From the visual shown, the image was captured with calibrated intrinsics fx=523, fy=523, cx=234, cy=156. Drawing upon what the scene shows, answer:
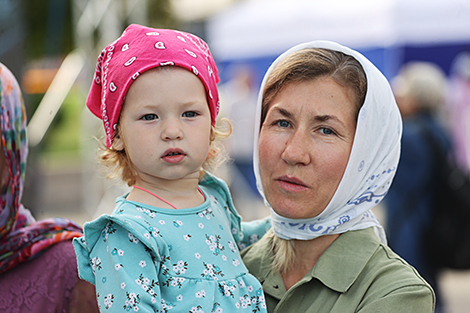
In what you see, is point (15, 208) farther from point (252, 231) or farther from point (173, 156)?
point (252, 231)

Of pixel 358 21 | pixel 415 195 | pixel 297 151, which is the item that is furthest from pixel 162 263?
pixel 358 21

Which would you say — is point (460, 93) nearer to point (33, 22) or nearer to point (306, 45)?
point (306, 45)

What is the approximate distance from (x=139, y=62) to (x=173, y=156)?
0.31 m

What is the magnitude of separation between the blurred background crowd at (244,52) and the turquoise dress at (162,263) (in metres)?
3.44

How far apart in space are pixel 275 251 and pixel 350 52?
2.58 ft

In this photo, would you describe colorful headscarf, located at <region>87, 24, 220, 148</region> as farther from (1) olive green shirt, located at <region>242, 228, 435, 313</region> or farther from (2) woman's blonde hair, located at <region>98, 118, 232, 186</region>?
(1) olive green shirt, located at <region>242, 228, 435, 313</region>

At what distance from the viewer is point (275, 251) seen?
6.55 feet

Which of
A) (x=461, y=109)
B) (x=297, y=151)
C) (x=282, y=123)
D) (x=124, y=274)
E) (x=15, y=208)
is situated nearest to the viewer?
(x=124, y=274)

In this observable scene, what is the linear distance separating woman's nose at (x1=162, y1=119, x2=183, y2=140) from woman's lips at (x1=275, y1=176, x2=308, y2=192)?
1.31 feet

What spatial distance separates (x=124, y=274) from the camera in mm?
1467

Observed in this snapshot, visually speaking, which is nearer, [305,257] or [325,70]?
[325,70]

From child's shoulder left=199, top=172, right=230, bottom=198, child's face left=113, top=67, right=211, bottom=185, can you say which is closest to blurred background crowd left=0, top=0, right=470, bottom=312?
child's shoulder left=199, top=172, right=230, bottom=198

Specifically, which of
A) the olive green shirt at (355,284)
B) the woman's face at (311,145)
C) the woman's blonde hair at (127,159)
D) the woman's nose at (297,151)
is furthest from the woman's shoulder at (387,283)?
the woman's blonde hair at (127,159)

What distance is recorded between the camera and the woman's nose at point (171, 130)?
160 cm
